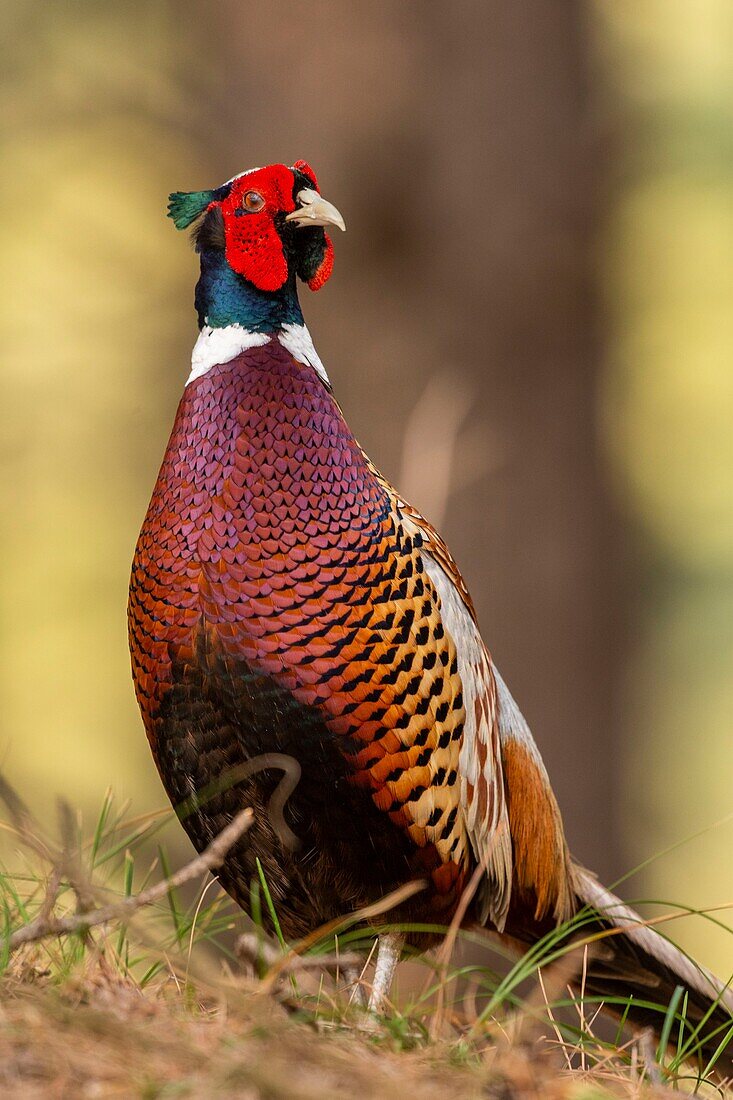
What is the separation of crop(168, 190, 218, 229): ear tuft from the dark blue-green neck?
4.7 inches

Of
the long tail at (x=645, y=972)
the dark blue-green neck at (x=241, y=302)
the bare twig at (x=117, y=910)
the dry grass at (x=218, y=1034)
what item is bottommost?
the long tail at (x=645, y=972)

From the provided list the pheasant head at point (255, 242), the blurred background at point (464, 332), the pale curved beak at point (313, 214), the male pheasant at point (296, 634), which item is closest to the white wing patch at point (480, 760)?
the male pheasant at point (296, 634)

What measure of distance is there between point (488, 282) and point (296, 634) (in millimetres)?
3228

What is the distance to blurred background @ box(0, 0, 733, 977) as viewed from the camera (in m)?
5.37

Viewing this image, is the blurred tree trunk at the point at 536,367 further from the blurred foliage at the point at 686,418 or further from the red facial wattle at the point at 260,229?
the red facial wattle at the point at 260,229

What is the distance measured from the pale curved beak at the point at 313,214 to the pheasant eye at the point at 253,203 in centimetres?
7

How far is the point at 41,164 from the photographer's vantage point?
9164mm

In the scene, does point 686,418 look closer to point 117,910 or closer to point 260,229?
point 260,229

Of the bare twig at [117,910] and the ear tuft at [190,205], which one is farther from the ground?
the ear tuft at [190,205]

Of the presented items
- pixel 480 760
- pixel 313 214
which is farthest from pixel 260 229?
pixel 480 760

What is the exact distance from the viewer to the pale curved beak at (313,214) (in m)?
3.00

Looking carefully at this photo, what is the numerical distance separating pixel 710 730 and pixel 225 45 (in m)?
7.64

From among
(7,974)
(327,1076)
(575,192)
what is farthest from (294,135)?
(327,1076)

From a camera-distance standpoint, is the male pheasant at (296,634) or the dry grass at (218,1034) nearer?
the dry grass at (218,1034)
